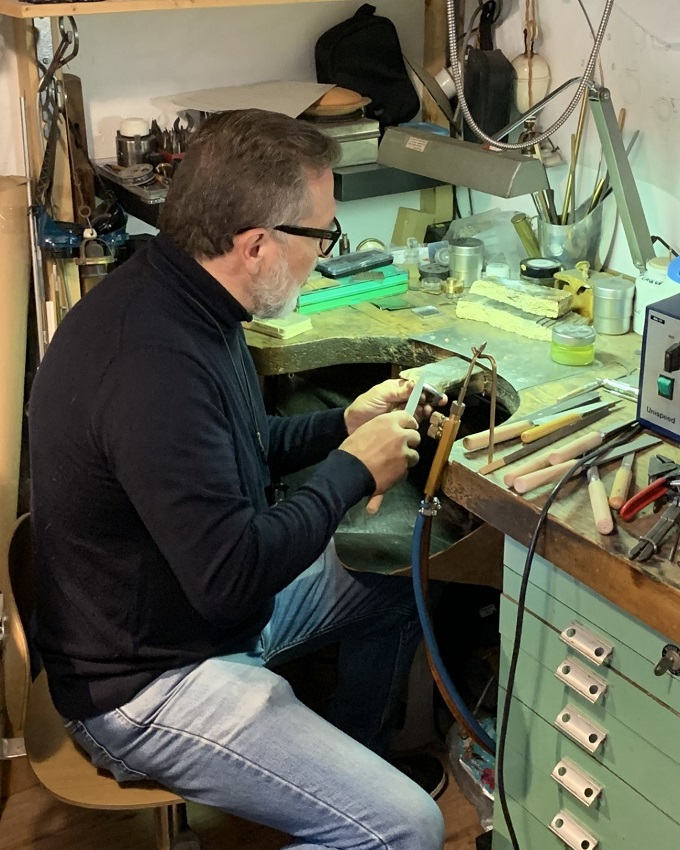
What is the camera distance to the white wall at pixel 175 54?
2090 mm

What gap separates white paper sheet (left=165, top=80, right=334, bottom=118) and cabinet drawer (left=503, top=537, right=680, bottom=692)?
1.11 meters

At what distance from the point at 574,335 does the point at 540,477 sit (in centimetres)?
48

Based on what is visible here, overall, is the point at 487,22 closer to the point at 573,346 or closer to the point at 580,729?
the point at 573,346

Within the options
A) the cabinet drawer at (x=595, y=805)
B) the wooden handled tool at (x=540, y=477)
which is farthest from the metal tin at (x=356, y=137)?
the cabinet drawer at (x=595, y=805)

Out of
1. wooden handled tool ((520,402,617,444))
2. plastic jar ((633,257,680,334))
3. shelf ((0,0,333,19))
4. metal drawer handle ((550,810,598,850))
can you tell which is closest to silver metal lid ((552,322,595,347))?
plastic jar ((633,257,680,334))

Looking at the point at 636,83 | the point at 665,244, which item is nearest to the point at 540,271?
the point at 665,244

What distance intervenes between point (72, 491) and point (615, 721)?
769 millimetres

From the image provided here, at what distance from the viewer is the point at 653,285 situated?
1.78 m

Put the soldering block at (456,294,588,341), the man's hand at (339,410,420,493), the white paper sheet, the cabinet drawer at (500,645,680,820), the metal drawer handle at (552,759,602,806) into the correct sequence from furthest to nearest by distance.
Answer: the white paper sheet, the soldering block at (456,294,588,341), the man's hand at (339,410,420,493), the metal drawer handle at (552,759,602,806), the cabinet drawer at (500,645,680,820)

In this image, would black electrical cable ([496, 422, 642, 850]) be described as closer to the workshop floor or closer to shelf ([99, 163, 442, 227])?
the workshop floor

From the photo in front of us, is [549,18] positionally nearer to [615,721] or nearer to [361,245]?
[361,245]

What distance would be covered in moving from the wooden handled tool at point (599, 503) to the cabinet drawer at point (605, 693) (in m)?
0.20

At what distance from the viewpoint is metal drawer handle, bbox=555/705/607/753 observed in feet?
4.29

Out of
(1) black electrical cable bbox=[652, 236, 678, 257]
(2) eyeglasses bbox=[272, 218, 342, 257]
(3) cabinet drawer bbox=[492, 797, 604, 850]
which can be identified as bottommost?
(3) cabinet drawer bbox=[492, 797, 604, 850]
